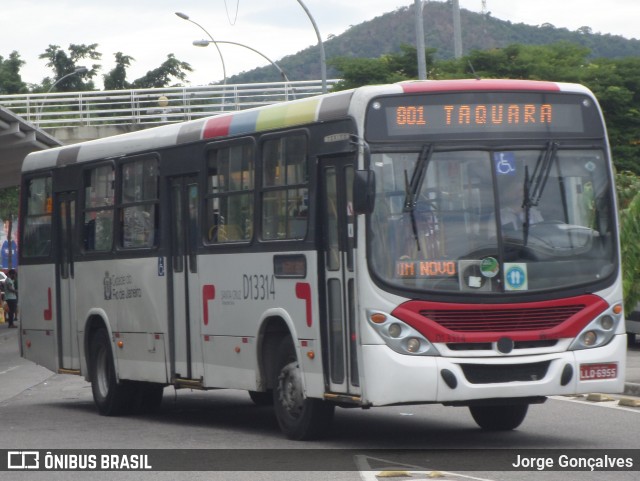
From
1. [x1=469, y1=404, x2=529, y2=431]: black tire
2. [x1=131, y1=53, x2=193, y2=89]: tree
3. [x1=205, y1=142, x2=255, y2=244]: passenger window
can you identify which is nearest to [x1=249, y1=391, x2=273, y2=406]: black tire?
[x1=205, y1=142, x2=255, y2=244]: passenger window

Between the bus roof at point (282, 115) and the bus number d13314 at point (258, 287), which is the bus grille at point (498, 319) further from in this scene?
the bus number d13314 at point (258, 287)

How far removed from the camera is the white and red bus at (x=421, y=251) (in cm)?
1141

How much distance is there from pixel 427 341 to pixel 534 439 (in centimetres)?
186

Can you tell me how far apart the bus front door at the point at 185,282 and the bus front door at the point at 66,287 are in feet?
9.45

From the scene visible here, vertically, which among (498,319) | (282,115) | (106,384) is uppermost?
(282,115)

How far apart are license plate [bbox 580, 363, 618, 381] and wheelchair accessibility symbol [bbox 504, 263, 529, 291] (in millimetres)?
844

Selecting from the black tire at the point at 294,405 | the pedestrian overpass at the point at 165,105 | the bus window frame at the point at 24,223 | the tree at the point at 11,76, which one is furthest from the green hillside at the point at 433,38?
the black tire at the point at 294,405

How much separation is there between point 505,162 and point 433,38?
169115mm

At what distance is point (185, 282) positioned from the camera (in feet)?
49.0

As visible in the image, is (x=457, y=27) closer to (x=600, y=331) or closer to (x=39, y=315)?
(x=39, y=315)

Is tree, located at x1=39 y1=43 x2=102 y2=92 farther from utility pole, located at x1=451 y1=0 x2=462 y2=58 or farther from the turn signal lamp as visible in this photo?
the turn signal lamp

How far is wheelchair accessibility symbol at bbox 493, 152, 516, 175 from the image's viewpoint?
11742 millimetres

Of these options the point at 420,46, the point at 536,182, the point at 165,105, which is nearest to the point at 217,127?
the point at 536,182

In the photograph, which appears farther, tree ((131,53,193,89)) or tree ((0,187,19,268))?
tree ((131,53,193,89))
